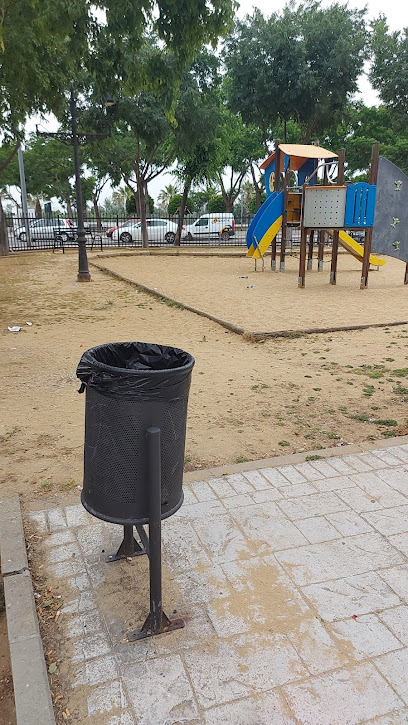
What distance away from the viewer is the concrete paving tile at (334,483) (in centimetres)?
364

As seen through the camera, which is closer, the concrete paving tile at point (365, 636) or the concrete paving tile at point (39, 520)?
the concrete paving tile at point (365, 636)

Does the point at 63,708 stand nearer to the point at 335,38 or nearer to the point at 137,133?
the point at 137,133

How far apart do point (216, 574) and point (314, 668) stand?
0.71m

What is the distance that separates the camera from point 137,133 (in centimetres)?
2303

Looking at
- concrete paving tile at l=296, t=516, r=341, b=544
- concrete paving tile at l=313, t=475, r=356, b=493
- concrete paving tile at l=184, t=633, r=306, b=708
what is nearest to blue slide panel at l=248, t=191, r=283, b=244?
concrete paving tile at l=313, t=475, r=356, b=493

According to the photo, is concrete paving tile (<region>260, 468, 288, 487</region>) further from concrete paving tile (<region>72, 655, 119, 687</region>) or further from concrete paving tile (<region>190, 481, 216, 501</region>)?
concrete paving tile (<region>72, 655, 119, 687</region>)

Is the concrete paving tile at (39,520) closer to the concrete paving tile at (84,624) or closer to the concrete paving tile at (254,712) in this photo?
the concrete paving tile at (84,624)

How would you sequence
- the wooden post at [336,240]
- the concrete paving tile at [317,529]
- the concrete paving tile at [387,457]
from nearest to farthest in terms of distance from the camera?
1. the concrete paving tile at [317,529]
2. the concrete paving tile at [387,457]
3. the wooden post at [336,240]

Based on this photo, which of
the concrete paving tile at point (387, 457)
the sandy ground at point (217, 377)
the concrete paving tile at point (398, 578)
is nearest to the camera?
the concrete paving tile at point (398, 578)

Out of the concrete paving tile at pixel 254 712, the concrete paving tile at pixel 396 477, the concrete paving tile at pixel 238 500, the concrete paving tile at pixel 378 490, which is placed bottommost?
the concrete paving tile at pixel 254 712

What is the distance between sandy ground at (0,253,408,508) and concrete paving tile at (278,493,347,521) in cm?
75

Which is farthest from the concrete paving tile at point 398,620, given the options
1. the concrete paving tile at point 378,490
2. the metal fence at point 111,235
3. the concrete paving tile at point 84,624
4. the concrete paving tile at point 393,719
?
the metal fence at point 111,235

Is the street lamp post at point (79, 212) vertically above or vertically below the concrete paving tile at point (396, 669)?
above

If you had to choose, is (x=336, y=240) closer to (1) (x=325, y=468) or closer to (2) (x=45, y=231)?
(1) (x=325, y=468)
